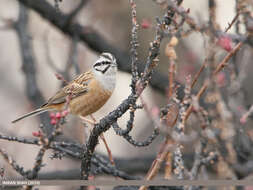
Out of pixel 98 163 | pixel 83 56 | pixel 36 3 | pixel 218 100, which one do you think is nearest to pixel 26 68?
pixel 36 3

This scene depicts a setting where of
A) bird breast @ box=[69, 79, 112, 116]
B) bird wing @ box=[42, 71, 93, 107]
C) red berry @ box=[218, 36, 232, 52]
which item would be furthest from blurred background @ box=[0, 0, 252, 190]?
red berry @ box=[218, 36, 232, 52]

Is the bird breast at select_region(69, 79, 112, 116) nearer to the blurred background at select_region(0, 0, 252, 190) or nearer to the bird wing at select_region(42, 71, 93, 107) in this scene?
the bird wing at select_region(42, 71, 93, 107)

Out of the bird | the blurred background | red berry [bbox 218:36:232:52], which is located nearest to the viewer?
red berry [bbox 218:36:232:52]

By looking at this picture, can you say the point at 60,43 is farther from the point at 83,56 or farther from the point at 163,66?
the point at 163,66

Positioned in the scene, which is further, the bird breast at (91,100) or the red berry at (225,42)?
the bird breast at (91,100)

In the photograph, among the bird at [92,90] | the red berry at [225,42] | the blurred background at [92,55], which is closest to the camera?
the red berry at [225,42]

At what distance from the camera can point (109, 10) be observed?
34.5 ft

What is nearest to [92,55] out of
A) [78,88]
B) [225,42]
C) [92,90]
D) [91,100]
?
[78,88]

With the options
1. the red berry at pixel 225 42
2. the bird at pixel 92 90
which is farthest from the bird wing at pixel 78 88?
the red berry at pixel 225 42

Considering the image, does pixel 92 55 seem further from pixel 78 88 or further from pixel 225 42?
pixel 225 42

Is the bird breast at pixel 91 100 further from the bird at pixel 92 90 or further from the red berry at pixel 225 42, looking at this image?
the red berry at pixel 225 42

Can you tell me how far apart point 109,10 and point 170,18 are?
25.1 feet

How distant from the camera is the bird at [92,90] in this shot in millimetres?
5879

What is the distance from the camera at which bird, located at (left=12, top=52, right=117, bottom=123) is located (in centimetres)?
588
